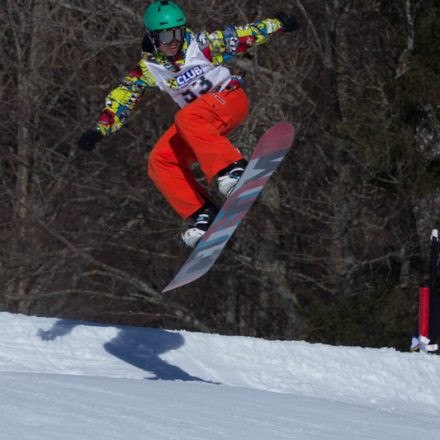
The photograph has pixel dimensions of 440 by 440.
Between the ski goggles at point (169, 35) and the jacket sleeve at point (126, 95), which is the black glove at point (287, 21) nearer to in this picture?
A: the ski goggles at point (169, 35)

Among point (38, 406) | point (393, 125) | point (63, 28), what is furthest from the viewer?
point (63, 28)

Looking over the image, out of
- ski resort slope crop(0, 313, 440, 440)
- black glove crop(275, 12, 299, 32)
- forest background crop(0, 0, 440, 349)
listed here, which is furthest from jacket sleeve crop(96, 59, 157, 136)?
forest background crop(0, 0, 440, 349)

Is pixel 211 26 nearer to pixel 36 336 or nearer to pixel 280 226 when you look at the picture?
pixel 280 226

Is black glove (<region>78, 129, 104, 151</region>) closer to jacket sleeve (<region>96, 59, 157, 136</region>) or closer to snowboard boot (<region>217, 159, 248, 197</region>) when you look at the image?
jacket sleeve (<region>96, 59, 157, 136</region>)

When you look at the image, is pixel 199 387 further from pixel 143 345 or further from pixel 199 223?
pixel 143 345

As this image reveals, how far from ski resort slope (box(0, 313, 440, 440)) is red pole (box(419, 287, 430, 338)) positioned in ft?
1.17

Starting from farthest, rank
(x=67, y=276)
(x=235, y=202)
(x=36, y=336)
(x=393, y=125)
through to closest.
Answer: (x=67, y=276), (x=393, y=125), (x=36, y=336), (x=235, y=202)

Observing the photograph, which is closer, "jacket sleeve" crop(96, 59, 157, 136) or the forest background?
"jacket sleeve" crop(96, 59, 157, 136)

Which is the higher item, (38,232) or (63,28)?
(63,28)

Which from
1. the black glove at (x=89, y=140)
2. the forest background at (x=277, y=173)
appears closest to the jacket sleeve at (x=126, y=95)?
the black glove at (x=89, y=140)

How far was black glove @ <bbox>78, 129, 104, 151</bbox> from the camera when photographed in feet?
21.3

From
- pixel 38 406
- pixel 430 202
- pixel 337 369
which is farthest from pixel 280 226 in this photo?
pixel 38 406

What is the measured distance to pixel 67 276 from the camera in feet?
55.6

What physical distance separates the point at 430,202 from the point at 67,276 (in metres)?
5.25
